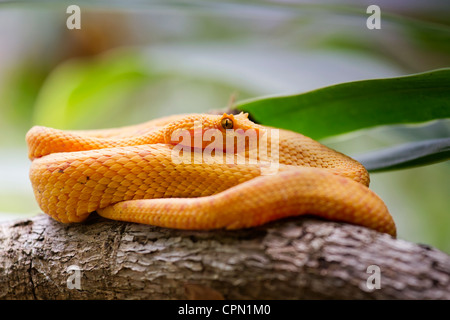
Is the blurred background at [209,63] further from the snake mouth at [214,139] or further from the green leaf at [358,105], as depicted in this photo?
the snake mouth at [214,139]

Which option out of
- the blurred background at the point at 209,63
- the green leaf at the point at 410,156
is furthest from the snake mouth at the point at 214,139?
the blurred background at the point at 209,63

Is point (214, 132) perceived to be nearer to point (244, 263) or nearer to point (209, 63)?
point (244, 263)

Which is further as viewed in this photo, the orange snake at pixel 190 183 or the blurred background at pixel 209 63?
the blurred background at pixel 209 63

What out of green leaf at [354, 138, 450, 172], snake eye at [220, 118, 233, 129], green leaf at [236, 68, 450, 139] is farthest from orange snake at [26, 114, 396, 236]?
green leaf at [354, 138, 450, 172]

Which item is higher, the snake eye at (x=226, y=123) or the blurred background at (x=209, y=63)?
the blurred background at (x=209, y=63)
